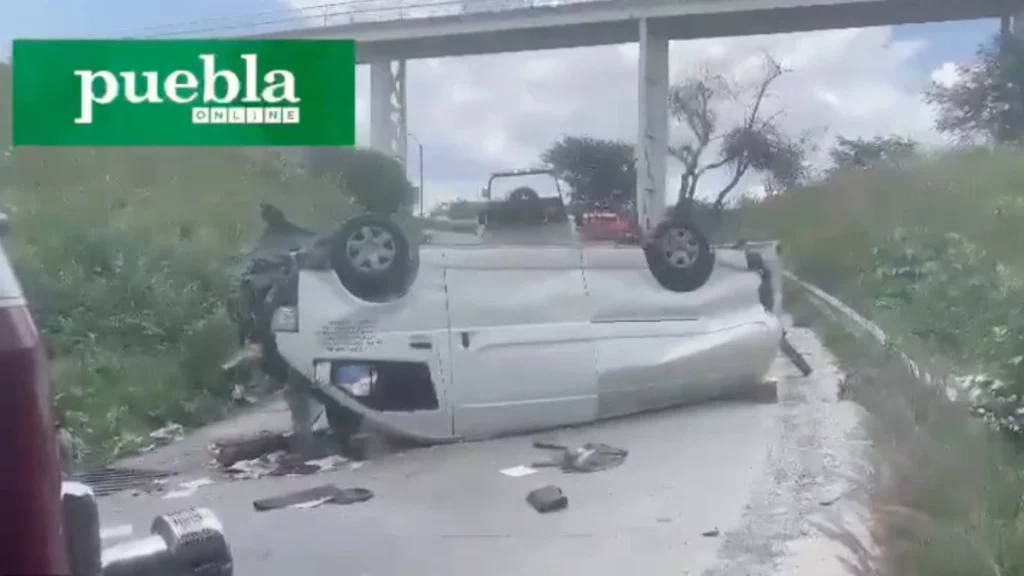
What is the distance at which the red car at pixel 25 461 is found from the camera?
1.44 meters

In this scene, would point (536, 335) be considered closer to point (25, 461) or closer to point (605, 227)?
point (605, 227)

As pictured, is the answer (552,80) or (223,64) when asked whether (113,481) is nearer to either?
(223,64)

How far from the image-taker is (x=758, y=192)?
243cm

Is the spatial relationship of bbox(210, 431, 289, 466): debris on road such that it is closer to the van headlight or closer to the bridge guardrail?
the van headlight

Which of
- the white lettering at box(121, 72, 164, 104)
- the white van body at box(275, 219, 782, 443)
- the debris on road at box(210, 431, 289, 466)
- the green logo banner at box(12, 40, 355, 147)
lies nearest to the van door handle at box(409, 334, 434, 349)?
the white van body at box(275, 219, 782, 443)

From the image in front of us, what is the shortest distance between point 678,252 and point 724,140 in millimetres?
258

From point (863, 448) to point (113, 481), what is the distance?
60.9 inches

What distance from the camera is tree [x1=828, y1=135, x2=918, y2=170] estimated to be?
7.84ft

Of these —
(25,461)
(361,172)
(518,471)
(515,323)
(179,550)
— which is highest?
(361,172)

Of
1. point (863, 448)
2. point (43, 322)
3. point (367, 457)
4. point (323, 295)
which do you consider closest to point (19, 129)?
point (43, 322)

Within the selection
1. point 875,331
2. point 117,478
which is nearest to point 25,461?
point 117,478

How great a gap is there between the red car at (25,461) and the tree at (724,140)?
1.37 m

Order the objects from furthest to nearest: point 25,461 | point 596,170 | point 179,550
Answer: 1. point 596,170
2. point 179,550
3. point 25,461

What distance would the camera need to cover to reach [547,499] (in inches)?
94.8
